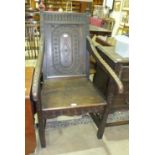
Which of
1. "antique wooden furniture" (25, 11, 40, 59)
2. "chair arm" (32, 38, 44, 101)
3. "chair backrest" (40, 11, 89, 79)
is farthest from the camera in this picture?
"antique wooden furniture" (25, 11, 40, 59)

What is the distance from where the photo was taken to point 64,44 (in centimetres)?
187

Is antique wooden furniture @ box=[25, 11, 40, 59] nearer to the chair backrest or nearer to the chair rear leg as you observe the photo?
the chair backrest

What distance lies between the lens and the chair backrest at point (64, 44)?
1.81m

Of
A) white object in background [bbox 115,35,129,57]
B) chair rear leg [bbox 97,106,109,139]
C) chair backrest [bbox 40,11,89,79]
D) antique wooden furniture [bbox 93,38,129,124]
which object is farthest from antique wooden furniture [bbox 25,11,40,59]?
chair rear leg [bbox 97,106,109,139]

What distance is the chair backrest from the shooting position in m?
1.81

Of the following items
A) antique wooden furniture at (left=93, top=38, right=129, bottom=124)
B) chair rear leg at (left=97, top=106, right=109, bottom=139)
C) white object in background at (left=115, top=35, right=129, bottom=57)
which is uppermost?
white object in background at (left=115, top=35, right=129, bottom=57)

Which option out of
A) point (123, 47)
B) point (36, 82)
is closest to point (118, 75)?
point (123, 47)

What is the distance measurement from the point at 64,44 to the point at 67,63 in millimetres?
181

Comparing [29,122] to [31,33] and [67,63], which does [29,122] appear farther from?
[31,33]
